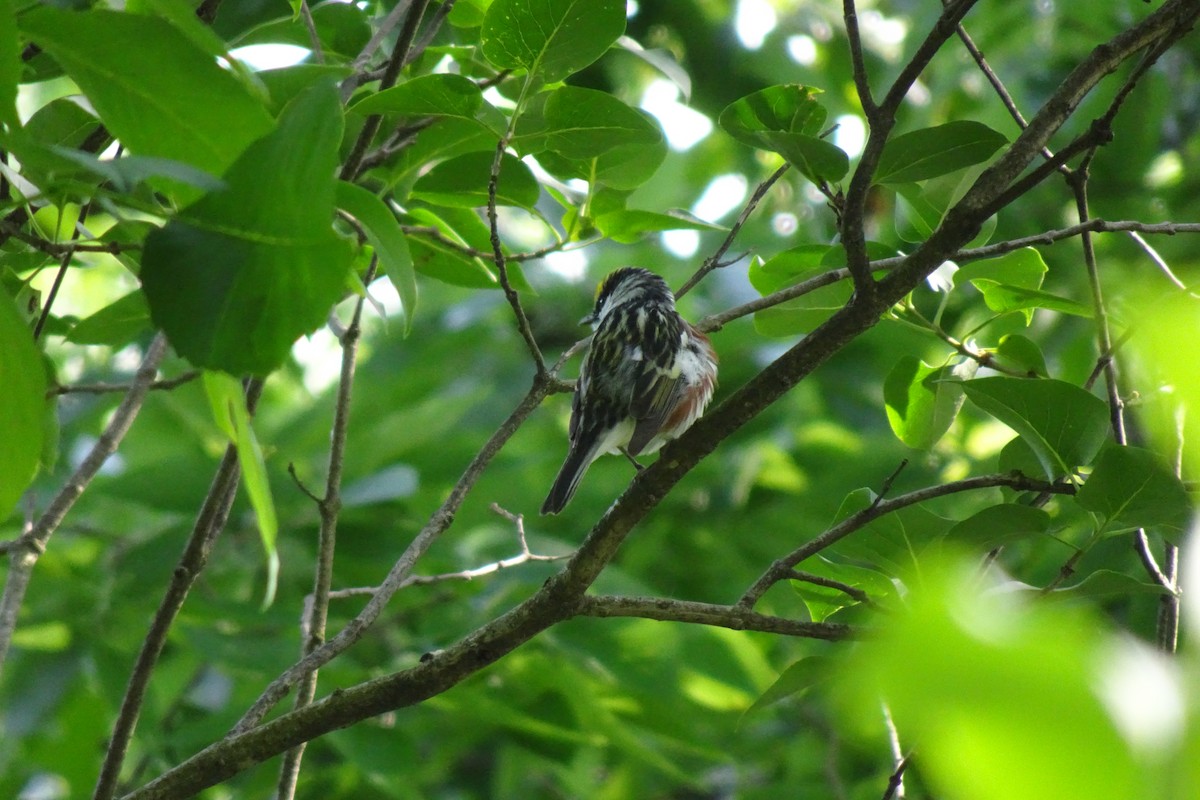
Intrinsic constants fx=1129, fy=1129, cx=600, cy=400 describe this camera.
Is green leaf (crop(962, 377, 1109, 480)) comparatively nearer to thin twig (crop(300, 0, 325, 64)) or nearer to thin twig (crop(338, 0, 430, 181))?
thin twig (crop(338, 0, 430, 181))

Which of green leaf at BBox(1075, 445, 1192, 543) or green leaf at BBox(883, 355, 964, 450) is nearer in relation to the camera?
green leaf at BBox(1075, 445, 1192, 543)

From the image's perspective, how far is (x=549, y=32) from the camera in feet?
6.93

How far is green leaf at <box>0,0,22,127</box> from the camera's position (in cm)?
142

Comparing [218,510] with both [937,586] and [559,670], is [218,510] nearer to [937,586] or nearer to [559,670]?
[559,670]

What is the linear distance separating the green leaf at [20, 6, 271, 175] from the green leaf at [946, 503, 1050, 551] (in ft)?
4.48

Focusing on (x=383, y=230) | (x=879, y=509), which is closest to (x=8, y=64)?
(x=383, y=230)

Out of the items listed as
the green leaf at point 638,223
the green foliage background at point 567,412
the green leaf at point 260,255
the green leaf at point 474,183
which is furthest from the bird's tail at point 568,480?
the green leaf at point 260,255

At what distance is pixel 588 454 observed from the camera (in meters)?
4.29

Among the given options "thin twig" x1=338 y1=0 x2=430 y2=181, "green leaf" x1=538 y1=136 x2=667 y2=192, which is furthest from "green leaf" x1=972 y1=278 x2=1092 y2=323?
"thin twig" x1=338 y1=0 x2=430 y2=181

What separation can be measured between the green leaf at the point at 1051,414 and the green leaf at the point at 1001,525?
0.42 ft

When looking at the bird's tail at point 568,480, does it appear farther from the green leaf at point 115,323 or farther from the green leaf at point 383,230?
the green leaf at point 383,230

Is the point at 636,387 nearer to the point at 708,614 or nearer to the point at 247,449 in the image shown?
the point at 708,614

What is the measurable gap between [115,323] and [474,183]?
87cm

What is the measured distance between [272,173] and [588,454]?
3000 mm
